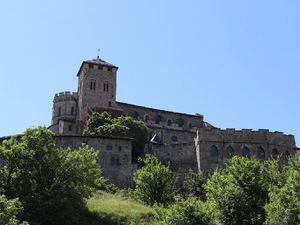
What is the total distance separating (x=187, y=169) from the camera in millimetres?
78562

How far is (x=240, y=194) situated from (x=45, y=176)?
17645 mm

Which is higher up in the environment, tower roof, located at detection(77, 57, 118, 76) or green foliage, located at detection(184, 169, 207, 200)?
tower roof, located at detection(77, 57, 118, 76)

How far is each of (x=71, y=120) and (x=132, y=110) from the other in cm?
1123

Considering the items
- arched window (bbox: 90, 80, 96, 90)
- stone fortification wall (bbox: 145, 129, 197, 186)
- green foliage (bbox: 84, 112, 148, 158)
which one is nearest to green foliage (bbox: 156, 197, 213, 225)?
green foliage (bbox: 84, 112, 148, 158)

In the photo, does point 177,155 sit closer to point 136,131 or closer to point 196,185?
point 136,131

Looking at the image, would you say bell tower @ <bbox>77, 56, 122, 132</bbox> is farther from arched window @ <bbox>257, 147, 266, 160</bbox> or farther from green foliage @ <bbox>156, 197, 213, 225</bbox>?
green foliage @ <bbox>156, 197, 213, 225</bbox>

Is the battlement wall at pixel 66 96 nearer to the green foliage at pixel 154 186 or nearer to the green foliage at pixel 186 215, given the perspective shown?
the green foliage at pixel 154 186

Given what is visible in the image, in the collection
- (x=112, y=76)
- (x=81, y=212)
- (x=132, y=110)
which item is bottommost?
(x=81, y=212)

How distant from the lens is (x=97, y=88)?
95.3 m

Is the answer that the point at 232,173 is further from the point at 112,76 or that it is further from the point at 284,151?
the point at 112,76

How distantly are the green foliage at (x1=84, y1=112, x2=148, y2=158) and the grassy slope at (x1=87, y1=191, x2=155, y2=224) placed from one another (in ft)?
70.2

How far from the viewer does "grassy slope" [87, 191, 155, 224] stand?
4738cm

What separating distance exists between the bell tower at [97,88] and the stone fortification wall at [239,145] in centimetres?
1703

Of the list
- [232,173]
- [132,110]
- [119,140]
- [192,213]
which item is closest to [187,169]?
[119,140]
